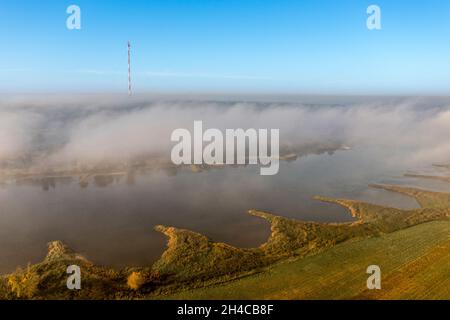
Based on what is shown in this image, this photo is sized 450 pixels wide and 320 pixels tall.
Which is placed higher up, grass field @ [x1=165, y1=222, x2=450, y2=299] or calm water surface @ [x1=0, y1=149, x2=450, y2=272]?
calm water surface @ [x1=0, y1=149, x2=450, y2=272]

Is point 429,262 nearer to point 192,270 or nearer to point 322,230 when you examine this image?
point 322,230

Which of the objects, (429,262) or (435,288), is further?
(429,262)

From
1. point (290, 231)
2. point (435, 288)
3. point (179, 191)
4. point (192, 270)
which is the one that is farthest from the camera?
point (179, 191)

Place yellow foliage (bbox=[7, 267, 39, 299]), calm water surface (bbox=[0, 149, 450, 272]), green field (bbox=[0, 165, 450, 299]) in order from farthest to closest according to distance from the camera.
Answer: calm water surface (bbox=[0, 149, 450, 272]) → green field (bbox=[0, 165, 450, 299]) → yellow foliage (bbox=[7, 267, 39, 299])

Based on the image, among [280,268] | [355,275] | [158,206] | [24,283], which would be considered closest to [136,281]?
[24,283]

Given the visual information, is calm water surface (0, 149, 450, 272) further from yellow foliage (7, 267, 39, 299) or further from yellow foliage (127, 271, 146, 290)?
yellow foliage (127, 271, 146, 290)

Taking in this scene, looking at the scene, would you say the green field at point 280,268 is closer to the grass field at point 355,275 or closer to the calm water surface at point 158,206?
the grass field at point 355,275

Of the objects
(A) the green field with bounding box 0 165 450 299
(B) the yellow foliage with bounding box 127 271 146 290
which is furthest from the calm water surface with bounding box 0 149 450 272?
(B) the yellow foliage with bounding box 127 271 146 290
